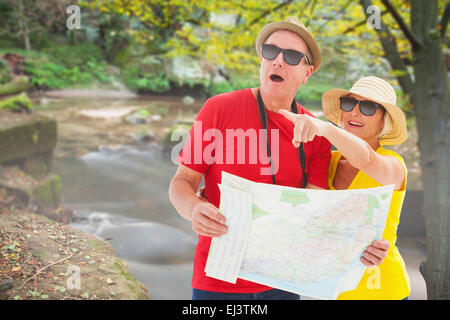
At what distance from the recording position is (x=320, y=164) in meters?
1.31

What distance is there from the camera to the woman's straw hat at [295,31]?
49.4 inches

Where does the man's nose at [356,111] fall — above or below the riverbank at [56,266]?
above

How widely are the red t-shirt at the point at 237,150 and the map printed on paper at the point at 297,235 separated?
20 cm

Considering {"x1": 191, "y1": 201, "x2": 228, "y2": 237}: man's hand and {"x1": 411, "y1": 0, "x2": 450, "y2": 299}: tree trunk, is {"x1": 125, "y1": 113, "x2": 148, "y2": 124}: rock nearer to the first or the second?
{"x1": 411, "y1": 0, "x2": 450, "y2": 299}: tree trunk

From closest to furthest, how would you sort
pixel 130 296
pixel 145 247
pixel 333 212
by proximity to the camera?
pixel 333 212 → pixel 130 296 → pixel 145 247

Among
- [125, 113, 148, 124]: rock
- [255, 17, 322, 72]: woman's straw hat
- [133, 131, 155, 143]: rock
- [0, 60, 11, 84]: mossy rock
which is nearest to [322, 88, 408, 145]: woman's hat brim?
[255, 17, 322, 72]: woman's straw hat

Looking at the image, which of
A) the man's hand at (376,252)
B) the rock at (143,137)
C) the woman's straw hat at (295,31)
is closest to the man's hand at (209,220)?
the man's hand at (376,252)

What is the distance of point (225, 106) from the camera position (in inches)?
49.1

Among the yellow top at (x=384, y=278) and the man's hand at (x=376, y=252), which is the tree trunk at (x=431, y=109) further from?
the man's hand at (x=376, y=252)

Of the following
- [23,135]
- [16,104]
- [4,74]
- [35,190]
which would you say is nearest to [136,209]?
[35,190]

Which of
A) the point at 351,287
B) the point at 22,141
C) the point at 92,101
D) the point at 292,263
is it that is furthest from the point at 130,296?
the point at 92,101

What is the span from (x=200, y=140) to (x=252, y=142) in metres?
0.18
